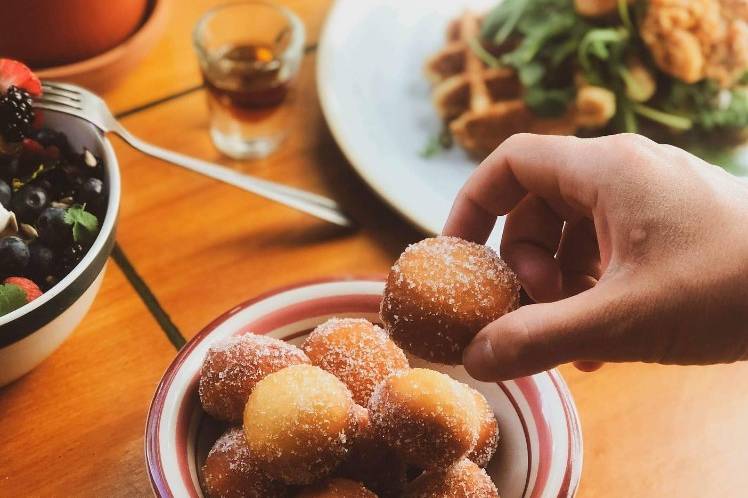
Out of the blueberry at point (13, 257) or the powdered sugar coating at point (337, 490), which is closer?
the powdered sugar coating at point (337, 490)

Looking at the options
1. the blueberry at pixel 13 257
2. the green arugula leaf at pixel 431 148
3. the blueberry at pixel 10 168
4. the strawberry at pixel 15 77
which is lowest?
the green arugula leaf at pixel 431 148

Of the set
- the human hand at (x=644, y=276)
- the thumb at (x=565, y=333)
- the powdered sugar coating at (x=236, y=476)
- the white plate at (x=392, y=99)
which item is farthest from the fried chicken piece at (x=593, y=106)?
the powdered sugar coating at (x=236, y=476)

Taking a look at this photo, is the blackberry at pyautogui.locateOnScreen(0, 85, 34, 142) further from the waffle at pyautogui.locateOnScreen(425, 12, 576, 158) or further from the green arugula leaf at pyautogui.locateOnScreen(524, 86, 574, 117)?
the green arugula leaf at pyautogui.locateOnScreen(524, 86, 574, 117)

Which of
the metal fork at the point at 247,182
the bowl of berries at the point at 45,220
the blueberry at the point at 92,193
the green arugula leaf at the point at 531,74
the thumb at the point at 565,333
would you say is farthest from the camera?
the green arugula leaf at the point at 531,74

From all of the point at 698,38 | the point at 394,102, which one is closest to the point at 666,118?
the point at 698,38

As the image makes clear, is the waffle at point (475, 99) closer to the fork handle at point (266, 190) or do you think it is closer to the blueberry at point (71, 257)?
the fork handle at point (266, 190)

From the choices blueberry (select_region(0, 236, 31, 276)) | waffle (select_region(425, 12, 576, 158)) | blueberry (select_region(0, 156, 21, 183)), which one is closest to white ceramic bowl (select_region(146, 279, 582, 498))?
blueberry (select_region(0, 236, 31, 276))
